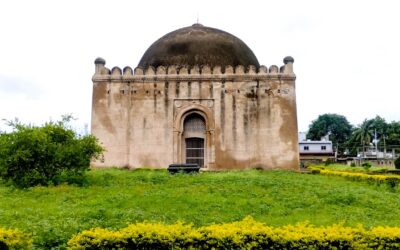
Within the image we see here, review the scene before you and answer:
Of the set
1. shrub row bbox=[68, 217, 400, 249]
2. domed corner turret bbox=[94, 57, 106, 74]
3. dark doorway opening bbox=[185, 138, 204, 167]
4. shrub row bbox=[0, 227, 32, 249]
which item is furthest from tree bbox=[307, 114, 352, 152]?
shrub row bbox=[0, 227, 32, 249]

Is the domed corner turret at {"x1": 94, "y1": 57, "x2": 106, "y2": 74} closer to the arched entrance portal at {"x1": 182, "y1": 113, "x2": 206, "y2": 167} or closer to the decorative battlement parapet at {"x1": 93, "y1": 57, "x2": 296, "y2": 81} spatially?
the decorative battlement parapet at {"x1": 93, "y1": 57, "x2": 296, "y2": 81}

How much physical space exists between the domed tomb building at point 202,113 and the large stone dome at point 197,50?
0.84m

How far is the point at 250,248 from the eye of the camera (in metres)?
5.54

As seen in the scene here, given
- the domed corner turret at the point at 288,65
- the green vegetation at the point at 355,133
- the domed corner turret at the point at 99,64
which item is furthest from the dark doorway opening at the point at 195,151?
the green vegetation at the point at 355,133

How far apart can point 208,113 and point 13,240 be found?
14078 mm

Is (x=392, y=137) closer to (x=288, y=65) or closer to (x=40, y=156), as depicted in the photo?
(x=288, y=65)

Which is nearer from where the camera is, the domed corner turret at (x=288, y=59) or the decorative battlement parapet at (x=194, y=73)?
the decorative battlement parapet at (x=194, y=73)

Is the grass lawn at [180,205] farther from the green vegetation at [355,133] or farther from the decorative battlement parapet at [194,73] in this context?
the green vegetation at [355,133]

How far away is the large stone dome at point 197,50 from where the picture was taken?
2023 centimetres

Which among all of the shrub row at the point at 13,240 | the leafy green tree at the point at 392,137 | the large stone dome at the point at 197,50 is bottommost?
the shrub row at the point at 13,240

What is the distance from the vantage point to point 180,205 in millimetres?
9109

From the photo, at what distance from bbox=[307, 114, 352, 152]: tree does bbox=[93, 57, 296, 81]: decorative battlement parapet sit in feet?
178

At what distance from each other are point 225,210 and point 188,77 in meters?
11.2

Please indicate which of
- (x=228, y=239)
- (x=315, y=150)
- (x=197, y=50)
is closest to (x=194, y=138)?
(x=197, y=50)
